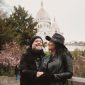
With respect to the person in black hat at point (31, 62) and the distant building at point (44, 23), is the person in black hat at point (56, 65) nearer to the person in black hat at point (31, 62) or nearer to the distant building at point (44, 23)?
the person in black hat at point (31, 62)

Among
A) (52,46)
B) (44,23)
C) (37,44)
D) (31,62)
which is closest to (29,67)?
(31,62)

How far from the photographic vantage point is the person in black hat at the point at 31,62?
536 cm

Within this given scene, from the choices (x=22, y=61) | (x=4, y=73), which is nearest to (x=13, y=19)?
(x=4, y=73)

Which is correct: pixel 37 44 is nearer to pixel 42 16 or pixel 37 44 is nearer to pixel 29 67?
pixel 29 67

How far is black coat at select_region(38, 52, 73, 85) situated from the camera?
495cm

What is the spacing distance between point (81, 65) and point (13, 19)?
1613 inches

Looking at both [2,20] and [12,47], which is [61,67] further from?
[12,47]

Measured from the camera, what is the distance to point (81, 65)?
13.9 meters

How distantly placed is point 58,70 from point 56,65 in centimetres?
7

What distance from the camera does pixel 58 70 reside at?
5023 millimetres

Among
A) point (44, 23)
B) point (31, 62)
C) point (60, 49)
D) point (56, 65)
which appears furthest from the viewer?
point (44, 23)

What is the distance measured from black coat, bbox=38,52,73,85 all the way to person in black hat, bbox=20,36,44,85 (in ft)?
0.82

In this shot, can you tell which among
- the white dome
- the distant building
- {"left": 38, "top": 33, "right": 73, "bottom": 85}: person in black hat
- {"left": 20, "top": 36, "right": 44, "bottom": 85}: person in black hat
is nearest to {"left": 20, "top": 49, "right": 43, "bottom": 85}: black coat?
{"left": 20, "top": 36, "right": 44, "bottom": 85}: person in black hat

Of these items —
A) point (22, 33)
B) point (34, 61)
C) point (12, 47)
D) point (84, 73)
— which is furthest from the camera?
point (22, 33)
